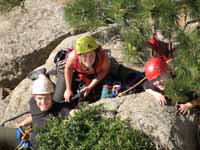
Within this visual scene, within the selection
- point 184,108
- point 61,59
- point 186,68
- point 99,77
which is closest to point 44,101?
point 99,77

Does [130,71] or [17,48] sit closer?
[130,71]

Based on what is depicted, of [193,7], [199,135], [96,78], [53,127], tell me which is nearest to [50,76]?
[96,78]

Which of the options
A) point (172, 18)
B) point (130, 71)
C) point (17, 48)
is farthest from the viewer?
point (17, 48)

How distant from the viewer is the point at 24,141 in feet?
19.2

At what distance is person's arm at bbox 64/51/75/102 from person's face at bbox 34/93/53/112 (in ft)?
1.29

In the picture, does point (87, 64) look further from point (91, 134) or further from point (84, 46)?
point (91, 134)

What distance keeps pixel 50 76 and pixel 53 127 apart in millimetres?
1389

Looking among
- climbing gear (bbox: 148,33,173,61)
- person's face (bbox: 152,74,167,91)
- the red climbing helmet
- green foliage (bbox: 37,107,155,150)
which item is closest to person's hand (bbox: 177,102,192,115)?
person's face (bbox: 152,74,167,91)

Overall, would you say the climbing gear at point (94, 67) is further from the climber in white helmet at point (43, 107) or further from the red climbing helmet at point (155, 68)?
the red climbing helmet at point (155, 68)

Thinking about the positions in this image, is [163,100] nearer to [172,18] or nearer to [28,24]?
[172,18]

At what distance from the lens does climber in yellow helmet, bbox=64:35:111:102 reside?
5.72 m

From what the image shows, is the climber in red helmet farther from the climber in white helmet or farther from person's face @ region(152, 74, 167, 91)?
the climber in white helmet

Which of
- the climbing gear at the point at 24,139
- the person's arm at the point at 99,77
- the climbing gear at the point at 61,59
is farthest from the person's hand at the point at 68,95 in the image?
the climbing gear at the point at 24,139

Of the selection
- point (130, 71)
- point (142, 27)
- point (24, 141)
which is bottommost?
point (24, 141)
